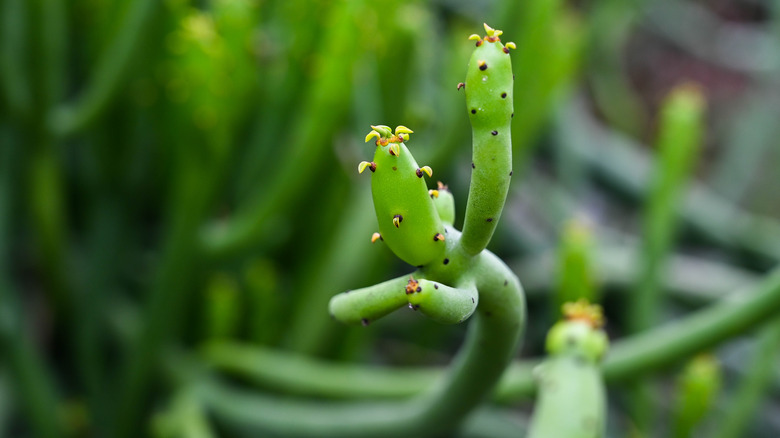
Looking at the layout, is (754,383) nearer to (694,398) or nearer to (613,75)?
(694,398)

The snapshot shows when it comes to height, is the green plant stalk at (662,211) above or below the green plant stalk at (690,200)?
below

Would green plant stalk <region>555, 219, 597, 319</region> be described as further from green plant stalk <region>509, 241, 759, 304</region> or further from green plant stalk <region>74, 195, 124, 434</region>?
green plant stalk <region>74, 195, 124, 434</region>

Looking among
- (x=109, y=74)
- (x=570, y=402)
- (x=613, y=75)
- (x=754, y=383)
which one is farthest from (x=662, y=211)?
(x=613, y=75)

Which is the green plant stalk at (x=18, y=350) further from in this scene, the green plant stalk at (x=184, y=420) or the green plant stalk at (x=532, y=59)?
the green plant stalk at (x=532, y=59)

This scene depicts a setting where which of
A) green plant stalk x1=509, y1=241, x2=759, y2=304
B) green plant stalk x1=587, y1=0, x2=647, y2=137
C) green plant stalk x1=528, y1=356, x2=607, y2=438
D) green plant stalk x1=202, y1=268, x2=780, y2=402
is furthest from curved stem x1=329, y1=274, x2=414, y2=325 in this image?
green plant stalk x1=587, y1=0, x2=647, y2=137

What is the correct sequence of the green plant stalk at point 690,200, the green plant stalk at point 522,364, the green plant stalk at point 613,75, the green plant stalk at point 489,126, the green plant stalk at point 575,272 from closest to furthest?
the green plant stalk at point 489,126, the green plant stalk at point 522,364, the green plant stalk at point 575,272, the green plant stalk at point 690,200, the green plant stalk at point 613,75

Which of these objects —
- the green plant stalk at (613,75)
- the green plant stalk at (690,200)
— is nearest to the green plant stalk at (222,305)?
the green plant stalk at (690,200)

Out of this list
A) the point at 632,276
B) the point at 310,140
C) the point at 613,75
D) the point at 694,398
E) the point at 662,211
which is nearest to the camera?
the point at 694,398
